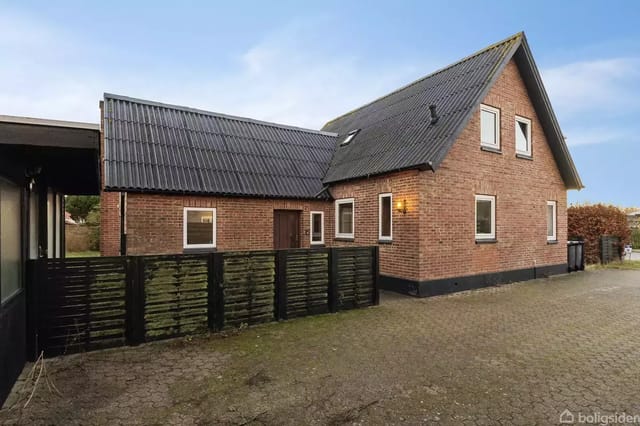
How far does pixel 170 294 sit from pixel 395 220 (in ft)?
21.1

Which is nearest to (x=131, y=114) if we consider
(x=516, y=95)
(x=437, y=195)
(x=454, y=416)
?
(x=437, y=195)

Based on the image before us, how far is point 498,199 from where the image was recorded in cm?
1117

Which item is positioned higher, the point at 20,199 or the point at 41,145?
the point at 41,145

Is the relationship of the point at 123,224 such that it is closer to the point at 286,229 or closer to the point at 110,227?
the point at 110,227

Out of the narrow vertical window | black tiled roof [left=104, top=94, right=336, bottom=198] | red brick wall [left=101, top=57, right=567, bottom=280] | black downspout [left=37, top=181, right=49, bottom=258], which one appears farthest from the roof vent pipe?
the narrow vertical window

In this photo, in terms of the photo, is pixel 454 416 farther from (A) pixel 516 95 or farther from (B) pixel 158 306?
(A) pixel 516 95

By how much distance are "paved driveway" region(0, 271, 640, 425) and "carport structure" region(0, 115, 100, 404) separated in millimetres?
611

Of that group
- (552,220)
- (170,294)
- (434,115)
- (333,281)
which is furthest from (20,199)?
(552,220)

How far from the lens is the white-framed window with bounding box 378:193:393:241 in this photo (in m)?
10.4

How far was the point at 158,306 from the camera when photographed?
5543mm

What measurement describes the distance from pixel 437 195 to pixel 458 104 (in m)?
3.08

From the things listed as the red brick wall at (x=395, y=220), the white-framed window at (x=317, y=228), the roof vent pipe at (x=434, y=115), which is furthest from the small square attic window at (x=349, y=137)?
the roof vent pipe at (x=434, y=115)

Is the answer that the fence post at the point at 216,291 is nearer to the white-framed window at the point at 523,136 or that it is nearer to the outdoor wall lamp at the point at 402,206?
the outdoor wall lamp at the point at 402,206

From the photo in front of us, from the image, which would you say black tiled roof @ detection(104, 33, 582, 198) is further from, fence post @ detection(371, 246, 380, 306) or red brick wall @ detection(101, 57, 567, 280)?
fence post @ detection(371, 246, 380, 306)
